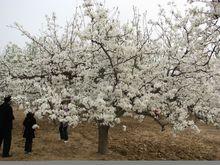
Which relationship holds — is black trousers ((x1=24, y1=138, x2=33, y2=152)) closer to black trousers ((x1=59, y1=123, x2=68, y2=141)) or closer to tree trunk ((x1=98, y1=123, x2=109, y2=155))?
black trousers ((x1=59, y1=123, x2=68, y2=141))

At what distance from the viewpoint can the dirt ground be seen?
1814cm

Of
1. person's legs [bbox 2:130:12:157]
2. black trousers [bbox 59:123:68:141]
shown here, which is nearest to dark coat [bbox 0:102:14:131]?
person's legs [bbox 2:130:12:157]

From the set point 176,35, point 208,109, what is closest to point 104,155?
point 208,109

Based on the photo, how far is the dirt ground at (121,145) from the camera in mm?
18141

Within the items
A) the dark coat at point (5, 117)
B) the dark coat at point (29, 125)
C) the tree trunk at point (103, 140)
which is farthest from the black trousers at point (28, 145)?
the tree trunk at point (103, 140)

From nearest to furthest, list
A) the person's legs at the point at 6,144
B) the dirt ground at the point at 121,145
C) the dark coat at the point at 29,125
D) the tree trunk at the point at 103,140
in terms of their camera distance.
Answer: the person's legs at the point at 6,144 < the dark coat at the point at 29,125 < the dirt ground at the point at 121,145 < the tree trunk at the point at 103,140

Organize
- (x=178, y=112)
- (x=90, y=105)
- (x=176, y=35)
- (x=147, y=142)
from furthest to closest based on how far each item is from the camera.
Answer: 1. (x=147, y=142)
2. (x=176, y=35)
3. (x=178, y=112)
4. (x=90, y=105)

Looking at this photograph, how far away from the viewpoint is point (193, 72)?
1819cm

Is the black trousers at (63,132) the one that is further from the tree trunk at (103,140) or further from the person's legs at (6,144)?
the person's legs at (6,144)

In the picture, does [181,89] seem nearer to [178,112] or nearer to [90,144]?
[178,112]

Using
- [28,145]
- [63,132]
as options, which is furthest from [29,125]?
[63,132]

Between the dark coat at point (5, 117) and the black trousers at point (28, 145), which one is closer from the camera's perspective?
the dark coat at point (5, 117)

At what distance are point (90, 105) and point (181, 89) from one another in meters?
3.86

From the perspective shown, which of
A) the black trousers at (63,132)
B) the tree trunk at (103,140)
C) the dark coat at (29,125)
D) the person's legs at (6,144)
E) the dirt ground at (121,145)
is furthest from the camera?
the black trousers at (63,132)
